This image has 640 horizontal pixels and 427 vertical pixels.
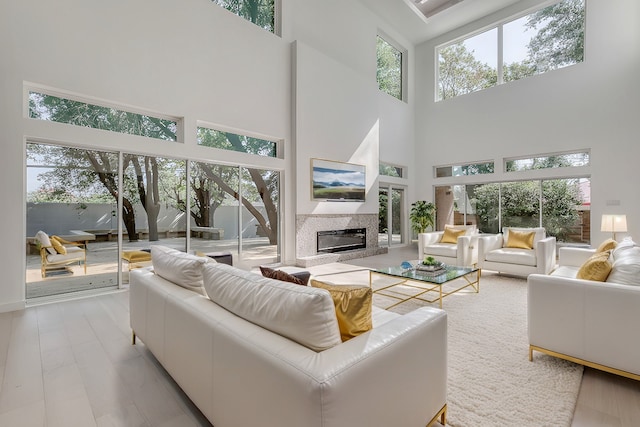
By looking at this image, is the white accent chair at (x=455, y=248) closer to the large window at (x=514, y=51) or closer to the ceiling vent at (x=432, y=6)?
the large window at (x=514, y=51)

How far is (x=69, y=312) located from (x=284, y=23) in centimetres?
629

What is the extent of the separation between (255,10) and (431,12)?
17.2ft

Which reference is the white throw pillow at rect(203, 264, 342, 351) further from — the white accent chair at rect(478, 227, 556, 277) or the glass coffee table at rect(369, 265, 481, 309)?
the white accent chair at rect(478, 227, 556, 277)

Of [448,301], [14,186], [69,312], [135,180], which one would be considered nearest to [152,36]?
[135,180]

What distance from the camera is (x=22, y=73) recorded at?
3.58 m

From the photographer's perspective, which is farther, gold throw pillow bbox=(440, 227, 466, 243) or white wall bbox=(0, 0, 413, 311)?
gold throw pillow bbox=(440, 227, 466, 243)

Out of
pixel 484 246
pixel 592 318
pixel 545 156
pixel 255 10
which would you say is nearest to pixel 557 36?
pixel 545 156

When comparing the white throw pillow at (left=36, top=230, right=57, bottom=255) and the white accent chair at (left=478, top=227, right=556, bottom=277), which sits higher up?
the white throw pillow at (left=36, top=230, right=57, bottom=255)

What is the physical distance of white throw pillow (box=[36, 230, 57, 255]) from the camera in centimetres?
384

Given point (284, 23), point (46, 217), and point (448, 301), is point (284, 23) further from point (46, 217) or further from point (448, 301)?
point (448, 301)

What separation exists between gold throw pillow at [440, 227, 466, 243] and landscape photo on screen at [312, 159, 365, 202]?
2.37 meters

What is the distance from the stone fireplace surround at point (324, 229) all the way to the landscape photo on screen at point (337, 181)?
1.58ft

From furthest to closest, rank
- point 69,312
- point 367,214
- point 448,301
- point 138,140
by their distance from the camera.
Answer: point 367,214 < point 138,140 < point 448,301 < point 69,312

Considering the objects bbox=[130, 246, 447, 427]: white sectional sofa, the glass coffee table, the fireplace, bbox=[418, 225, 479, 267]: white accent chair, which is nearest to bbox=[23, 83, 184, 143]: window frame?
the fireplace
